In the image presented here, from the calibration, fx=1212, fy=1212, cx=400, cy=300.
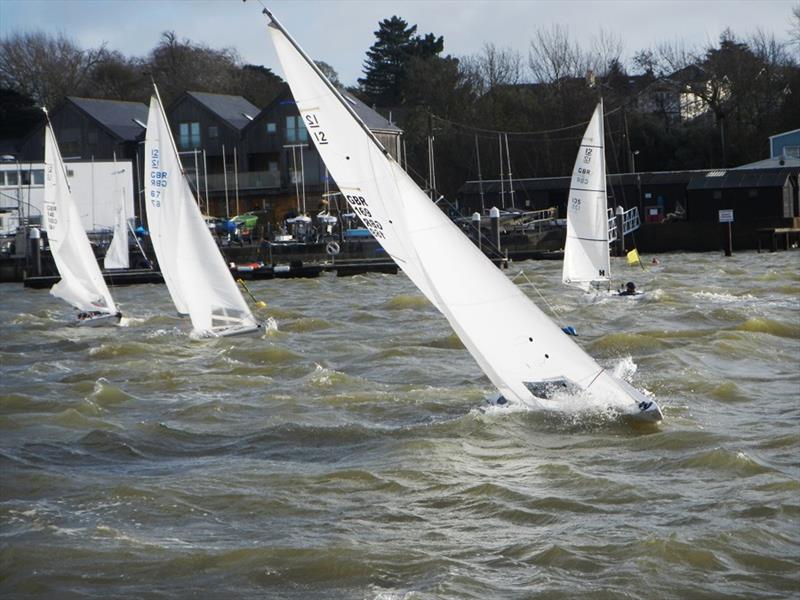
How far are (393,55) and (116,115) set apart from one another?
2375cm

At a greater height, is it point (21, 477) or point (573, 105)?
point (573, 105)

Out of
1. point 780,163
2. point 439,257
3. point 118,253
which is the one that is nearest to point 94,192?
point 118,253

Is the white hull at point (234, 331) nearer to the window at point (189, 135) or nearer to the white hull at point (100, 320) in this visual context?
the white hull at point (100, 320)

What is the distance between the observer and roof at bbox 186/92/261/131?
210ft

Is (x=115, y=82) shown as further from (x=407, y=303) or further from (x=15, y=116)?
(x=407, y=303)

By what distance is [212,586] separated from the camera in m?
8.57

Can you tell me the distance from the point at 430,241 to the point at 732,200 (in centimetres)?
4131

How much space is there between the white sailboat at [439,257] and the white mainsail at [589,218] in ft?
51.4

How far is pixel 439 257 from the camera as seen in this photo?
1223 centimetres

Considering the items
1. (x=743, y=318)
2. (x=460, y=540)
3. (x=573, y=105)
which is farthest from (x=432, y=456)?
(x=573, y=105)

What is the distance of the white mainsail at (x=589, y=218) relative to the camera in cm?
2762


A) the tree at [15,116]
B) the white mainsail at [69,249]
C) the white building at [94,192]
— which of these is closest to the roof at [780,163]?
the white building at [94,192]

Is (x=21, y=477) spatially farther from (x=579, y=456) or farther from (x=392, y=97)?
(x=392, y=97)

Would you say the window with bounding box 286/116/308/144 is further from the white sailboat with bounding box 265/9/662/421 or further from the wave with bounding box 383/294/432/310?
the white sailboat with bounding box 265/9/662/421
